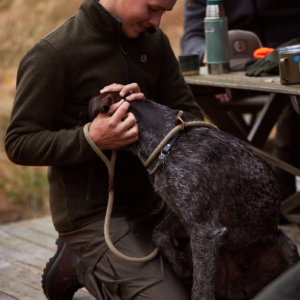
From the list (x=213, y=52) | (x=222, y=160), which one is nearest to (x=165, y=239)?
(x=222, y=160)

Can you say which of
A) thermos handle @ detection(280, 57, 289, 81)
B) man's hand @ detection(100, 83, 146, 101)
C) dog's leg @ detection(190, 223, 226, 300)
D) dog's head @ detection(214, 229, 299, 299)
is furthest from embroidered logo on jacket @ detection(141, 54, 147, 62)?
dog's head @ detection(214, 229, 299, 299)

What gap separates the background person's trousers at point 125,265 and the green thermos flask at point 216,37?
1293mm

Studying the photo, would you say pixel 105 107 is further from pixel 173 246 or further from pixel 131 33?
pixel 173 246

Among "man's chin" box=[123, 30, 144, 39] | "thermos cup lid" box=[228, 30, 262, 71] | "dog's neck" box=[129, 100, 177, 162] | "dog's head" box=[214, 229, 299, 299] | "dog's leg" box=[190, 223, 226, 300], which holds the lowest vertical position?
"dog's head" box=[214, 229, 299, 299]

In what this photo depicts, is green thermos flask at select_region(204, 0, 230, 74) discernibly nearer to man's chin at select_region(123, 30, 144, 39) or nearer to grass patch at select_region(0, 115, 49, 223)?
man's chin at select_region(123, 30, 144, 39)

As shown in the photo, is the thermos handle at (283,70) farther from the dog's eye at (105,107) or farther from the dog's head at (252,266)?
the dog's eye at (105,107)

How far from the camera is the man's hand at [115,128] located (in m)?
2.46

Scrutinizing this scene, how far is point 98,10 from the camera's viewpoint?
2648 millimetres

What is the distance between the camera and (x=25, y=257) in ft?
13.1

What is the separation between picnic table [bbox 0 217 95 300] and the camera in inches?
134

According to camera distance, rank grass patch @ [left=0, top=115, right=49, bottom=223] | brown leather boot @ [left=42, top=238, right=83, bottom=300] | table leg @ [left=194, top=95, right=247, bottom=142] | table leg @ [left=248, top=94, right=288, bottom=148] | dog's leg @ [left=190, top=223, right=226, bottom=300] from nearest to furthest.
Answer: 1. dog's leg @ [left=190, top=223, right=226, bottom=300]
2. brown leather boot @ [left=42, top=238, right=83, bottom=300]
3. table leg @ [left=194, top=95, right=247, bottom=142]
4. table leg @ [left=248, top=94, right=288, bottom=148]
5. grass patch @ [left=0, top=115, right=49, bottom=223]

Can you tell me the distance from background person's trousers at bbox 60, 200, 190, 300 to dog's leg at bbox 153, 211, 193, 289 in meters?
0.05

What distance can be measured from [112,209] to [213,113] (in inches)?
62.3

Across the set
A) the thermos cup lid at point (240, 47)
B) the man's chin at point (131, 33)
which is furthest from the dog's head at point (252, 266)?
the thermos cup lid at point (240, 47)
